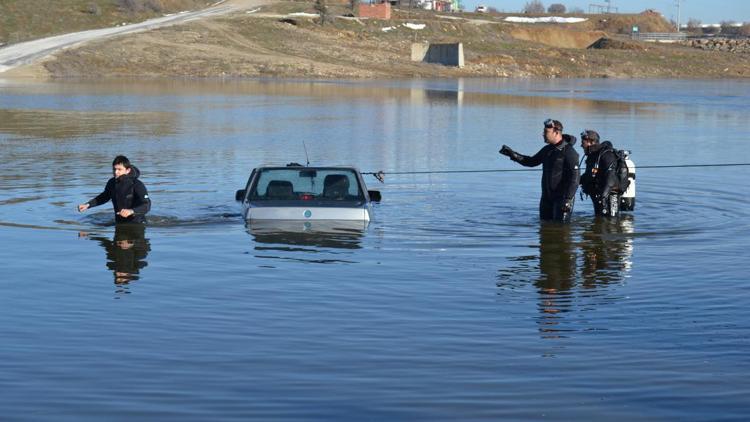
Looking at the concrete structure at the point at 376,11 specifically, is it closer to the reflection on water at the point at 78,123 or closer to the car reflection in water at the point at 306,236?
the reflection on water at the point at 78,123

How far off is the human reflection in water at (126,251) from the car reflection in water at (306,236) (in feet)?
4.40

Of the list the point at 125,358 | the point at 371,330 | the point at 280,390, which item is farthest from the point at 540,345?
the point at 125,358

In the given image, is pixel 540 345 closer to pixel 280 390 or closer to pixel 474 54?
pixel 280 390

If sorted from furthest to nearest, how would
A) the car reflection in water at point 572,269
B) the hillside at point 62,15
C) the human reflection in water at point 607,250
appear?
the hillside at point 62,15 → the human reflection in water at point 607,250 → the car reflection in water at point 572,269

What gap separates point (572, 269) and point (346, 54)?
7922 centimetres

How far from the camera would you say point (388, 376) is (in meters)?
8.48

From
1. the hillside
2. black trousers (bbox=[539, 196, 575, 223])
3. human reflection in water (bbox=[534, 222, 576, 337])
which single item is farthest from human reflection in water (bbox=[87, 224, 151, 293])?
the hillside

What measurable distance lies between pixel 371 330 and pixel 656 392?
2.75m

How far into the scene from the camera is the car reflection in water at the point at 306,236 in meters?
14.2

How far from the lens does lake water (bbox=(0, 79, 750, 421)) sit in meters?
7.96

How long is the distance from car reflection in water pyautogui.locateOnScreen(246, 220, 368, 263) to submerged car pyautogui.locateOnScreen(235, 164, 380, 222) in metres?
0.09

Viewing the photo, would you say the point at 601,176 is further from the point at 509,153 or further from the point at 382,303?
the point at 382,303

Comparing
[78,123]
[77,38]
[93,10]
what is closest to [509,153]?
[78,123]

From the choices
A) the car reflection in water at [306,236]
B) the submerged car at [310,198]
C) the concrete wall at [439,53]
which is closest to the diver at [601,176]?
the submerged car at [310,198]
